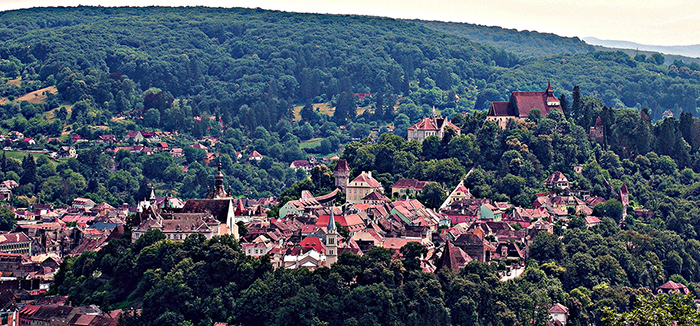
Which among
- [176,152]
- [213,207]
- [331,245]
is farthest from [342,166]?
[176,152]

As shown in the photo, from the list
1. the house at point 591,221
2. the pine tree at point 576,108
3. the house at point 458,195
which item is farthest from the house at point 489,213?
the pine tree at point 576,108

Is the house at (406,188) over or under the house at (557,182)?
under

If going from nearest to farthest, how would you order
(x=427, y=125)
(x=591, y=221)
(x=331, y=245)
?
(x=331, y=245)
(x=591, y=221)
(x=427, y=125)

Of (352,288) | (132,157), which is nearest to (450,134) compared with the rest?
(352,288)

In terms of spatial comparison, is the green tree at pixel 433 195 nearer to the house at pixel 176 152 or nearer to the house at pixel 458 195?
the house at pixel 458 195

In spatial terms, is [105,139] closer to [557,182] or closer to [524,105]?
[524,105]

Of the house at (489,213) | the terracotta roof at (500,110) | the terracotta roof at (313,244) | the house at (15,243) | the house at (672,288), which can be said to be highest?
the terracotta roof at (500,110)

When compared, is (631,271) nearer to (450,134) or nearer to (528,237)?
(528,237)

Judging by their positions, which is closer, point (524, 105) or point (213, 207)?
point (213, 207)
